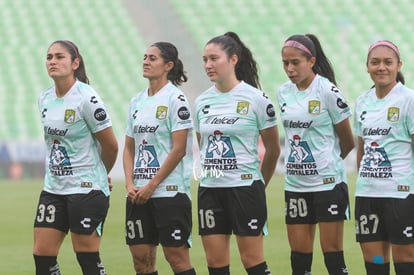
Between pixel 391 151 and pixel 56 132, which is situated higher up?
pixel 56 132

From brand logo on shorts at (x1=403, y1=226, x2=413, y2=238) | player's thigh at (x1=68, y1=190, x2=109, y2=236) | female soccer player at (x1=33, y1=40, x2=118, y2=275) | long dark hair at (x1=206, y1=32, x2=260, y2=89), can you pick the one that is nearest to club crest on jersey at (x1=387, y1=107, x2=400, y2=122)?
brand logo on shorts at (x1=403, y1=226, x2=413, y2=238)

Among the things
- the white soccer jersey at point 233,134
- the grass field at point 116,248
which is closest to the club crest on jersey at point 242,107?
the white soccer jersey at point 233,134

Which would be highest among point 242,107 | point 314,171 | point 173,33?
point 173,33

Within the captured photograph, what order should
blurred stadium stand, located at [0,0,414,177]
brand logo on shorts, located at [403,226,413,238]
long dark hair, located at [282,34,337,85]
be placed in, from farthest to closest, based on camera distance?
blurred stadium stand, located at [0,0,414,177] → long dark hair, located at [282,34,337,85] → brand logo on shorts, located at [403,226,413,238]

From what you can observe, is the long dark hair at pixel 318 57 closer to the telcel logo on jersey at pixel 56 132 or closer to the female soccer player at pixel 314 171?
the female soccer player at pixel 314 171

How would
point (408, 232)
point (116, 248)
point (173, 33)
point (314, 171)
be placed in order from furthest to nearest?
point (173, 33) < point (116, 248) < point (314, 171) < point (408, 232)

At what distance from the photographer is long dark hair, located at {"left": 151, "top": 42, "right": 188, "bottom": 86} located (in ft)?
26.2

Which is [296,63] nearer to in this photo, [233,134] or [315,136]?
[315,136]

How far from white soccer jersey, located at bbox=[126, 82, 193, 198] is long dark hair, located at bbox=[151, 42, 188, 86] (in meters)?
0.22

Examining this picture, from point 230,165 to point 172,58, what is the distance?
1025mm

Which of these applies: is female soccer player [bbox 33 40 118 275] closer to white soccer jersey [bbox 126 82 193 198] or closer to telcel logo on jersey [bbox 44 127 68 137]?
telcel logo on jersey [bbox 44 127 68 137]

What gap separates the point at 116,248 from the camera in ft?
42.8

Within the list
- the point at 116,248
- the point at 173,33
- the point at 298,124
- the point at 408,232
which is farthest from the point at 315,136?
the point at 173,33

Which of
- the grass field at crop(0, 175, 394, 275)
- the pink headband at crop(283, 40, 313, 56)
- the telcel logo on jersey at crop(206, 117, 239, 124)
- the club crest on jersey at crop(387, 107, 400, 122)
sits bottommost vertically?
the grass field at crop(0, 175, 394, 275)
